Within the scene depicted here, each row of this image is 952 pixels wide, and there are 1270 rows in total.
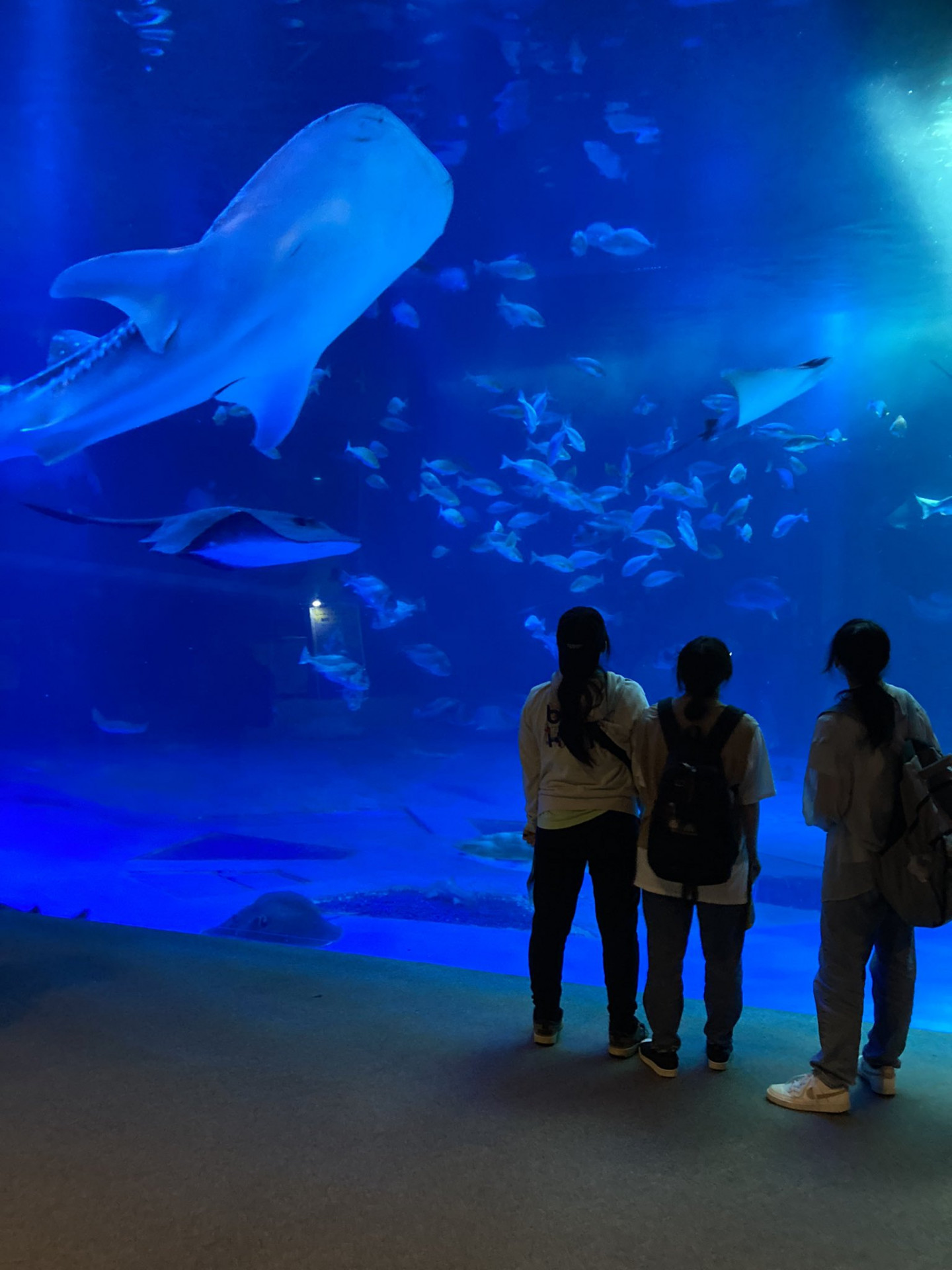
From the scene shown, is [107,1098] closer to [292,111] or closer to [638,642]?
[292,111]

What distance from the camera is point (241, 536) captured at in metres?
4.77

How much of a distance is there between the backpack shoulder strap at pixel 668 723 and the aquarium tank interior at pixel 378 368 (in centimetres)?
267

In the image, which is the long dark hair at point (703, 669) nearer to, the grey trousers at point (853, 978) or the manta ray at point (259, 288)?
the grey trousers at point (853, 978)

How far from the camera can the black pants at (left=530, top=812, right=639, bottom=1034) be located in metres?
2.66

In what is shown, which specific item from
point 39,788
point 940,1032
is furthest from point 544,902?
point 39,788

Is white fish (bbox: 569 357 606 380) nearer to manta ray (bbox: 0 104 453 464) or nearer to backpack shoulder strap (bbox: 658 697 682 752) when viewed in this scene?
manta ray (bbox: 0 104 453 464)

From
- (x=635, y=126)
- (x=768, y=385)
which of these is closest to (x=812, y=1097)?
(x=768, y=385)

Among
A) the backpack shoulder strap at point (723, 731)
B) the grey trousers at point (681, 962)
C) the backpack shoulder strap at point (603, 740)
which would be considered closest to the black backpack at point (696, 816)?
the backpack shoulder strap at point (723, 731)

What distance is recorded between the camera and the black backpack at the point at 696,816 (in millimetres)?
2350

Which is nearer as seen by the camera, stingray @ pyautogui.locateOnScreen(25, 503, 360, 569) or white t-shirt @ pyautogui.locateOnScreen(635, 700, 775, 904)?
white t-shirt @ pyautogui.locateOnScreen(635, 700, 775, 904)

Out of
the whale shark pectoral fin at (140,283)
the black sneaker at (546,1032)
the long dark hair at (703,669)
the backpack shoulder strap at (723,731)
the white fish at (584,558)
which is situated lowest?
the black sneaker at (546,1032)

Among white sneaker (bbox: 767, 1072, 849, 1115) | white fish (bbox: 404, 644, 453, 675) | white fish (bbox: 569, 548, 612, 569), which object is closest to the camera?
white sneaker (bbox: 767, 1072, 849, 1115)

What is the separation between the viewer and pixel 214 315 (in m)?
4.41

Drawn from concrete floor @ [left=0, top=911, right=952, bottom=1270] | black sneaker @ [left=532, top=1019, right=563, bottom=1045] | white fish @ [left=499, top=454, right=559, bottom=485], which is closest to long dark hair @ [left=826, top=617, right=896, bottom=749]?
concrete floor @ [left=0, top=911, right=952, bottom=1270]
